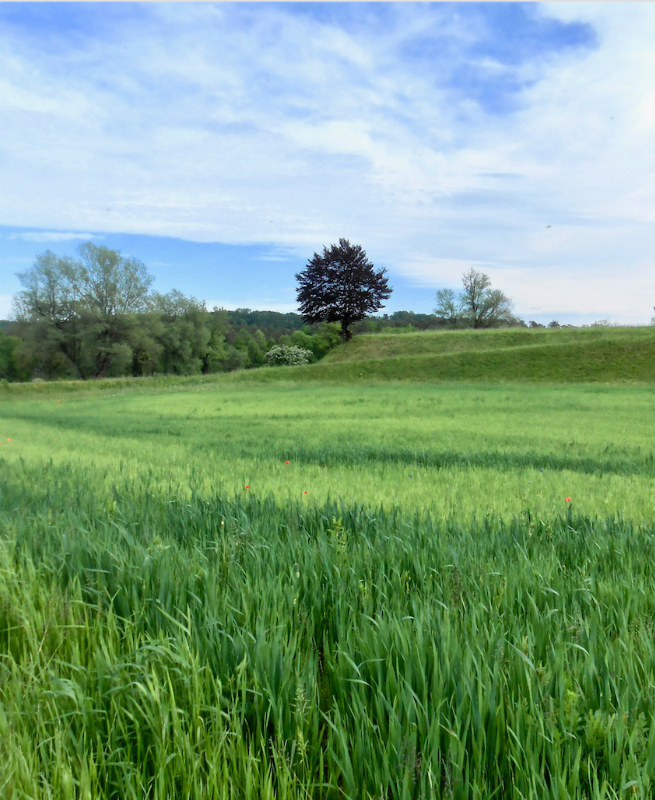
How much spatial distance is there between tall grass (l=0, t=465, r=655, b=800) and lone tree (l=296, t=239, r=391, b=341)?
55.1m

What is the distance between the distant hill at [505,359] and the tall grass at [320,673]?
36.7 meters

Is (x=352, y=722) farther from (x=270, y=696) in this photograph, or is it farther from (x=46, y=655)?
(x=46, y=655)

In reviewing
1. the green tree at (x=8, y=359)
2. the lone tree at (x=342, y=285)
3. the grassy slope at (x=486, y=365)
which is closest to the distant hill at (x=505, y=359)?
the grassy slope at (x=486, y=365)

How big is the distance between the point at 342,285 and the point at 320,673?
56.7m

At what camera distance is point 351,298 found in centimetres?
5694

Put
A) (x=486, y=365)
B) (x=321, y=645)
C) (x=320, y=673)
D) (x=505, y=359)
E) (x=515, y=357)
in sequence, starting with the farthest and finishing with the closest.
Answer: (x=515, y=357) < (x=505, y=359) < (x=486, y=365) < (x=321, y=645) < (x=320, y=673)

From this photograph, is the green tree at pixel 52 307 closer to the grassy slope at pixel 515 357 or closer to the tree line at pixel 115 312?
the tree line at pixel 115 312

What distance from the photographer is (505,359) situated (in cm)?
4066

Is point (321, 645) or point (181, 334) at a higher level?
point (181, 334)

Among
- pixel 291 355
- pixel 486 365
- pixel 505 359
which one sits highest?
pixel 291 355

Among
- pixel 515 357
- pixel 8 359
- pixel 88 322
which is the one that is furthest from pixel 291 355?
pixel 8 359

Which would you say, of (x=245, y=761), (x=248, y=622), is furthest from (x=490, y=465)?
(x=245, y=761)

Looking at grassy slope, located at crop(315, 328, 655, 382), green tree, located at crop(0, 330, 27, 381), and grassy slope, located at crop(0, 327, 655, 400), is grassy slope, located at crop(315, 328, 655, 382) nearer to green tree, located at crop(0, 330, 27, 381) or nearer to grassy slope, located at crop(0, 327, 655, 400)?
grassy slope, located at crop(0, 327, 655, 400)

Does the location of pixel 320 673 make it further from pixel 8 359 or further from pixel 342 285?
pixel 8 359
